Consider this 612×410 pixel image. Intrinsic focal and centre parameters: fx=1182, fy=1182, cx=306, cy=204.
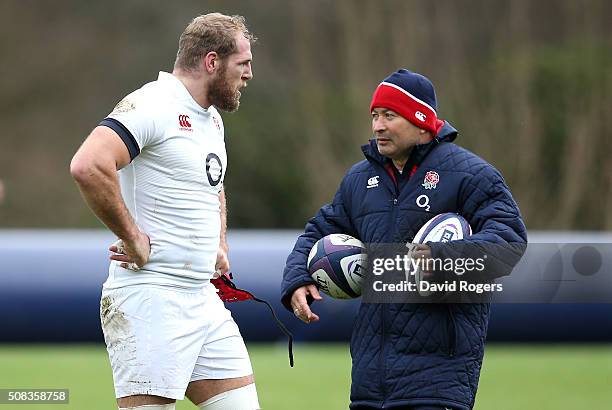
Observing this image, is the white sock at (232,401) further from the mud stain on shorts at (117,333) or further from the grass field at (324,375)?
the grass field at (324,375)

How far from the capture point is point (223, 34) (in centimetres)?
518

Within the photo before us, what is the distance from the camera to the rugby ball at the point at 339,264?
494 cm

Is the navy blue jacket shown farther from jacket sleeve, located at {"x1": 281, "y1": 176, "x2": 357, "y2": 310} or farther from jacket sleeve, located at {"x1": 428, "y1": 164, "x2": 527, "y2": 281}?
jacket sleeve, located at {"x1": 281, "y1": 176, "x2": 357, "y2": 310}

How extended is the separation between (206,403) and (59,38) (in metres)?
23.2

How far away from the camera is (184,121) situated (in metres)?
5.04

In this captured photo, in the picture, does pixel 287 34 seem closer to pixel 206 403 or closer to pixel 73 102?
pixel 73 102

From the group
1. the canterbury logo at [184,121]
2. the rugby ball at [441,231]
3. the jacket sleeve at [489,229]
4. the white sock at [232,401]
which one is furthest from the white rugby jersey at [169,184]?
the jacket sleeve at [489,229]

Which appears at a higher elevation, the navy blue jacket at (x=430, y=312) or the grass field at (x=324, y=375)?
the navy blue jacket at (x=430, y=312)

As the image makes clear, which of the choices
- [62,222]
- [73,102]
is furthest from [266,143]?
[73,102]

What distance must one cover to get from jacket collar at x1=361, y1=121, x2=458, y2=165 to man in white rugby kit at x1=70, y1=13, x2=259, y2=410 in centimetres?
67

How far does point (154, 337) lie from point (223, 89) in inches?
44.4

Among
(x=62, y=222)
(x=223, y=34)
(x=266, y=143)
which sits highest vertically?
(x=223, y=34)

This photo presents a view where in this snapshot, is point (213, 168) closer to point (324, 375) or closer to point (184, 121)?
point (184, 121)

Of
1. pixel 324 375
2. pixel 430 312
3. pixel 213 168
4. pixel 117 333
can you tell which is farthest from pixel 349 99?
pixel 430 312
